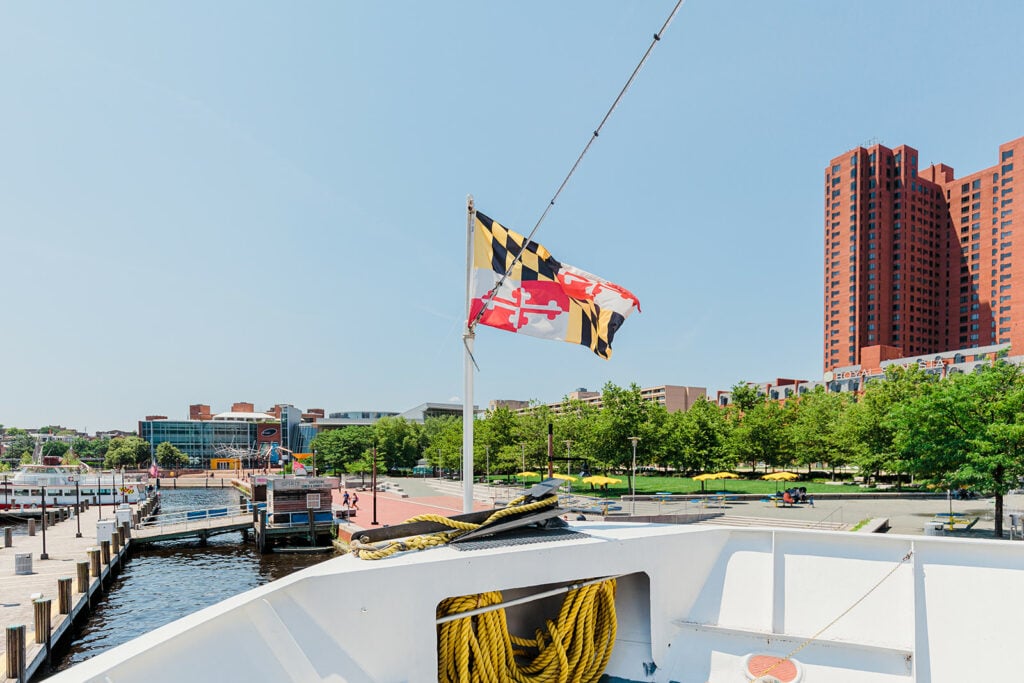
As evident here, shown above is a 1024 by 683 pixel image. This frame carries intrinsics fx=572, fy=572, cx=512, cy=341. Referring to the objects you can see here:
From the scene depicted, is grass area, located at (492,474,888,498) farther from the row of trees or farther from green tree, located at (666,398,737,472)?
green tree, located at (666,398,737,472)

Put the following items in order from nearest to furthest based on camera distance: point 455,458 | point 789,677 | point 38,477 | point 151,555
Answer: point 789,677, point 151,555, point 38,477, point 455,458

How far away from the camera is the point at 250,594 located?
329 centimetres

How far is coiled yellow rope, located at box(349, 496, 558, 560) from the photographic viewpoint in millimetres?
4031

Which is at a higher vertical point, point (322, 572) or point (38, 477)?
point (322, 572)

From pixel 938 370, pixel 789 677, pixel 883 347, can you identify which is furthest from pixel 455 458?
pixel 883 347

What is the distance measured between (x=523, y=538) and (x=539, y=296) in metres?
3.04

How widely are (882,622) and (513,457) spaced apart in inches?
1710

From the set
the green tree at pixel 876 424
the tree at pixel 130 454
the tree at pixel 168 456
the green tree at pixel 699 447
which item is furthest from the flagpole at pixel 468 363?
the tree at pixel 130 454

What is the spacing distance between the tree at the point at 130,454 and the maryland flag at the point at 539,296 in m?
109

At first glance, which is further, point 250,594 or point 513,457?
point 513,457

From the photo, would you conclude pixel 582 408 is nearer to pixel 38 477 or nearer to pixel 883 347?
pixel 38 477

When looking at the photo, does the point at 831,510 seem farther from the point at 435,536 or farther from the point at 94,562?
the point at 94,562

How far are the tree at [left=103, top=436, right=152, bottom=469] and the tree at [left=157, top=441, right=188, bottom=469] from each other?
191 cm

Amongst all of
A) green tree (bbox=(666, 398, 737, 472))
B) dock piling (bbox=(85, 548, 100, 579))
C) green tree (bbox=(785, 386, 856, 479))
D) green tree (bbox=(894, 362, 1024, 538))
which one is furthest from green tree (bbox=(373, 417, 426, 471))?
green tree (bbox=(894, 362, 1024, 538))
